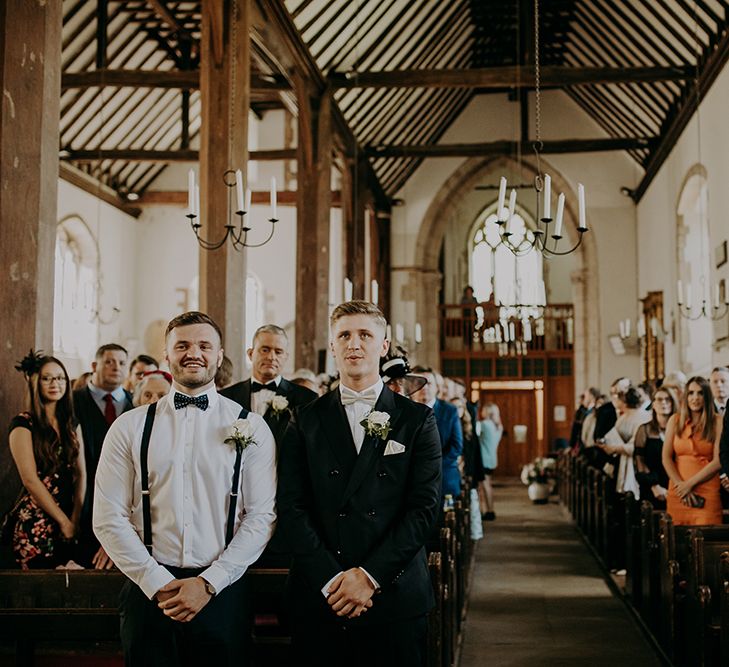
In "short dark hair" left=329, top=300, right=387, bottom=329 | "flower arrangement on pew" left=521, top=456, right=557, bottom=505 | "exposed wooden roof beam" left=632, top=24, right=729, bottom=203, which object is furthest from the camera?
"flower arrangement on pew" left=521, top=456, right=557, bottom=505

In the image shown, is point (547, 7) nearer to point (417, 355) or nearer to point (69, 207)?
point (417, 355)

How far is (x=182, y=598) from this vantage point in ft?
8.38

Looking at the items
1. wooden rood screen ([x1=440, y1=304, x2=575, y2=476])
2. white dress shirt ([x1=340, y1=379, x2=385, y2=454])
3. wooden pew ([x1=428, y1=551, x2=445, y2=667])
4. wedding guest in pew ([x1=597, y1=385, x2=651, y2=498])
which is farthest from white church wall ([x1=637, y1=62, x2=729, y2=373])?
white dress shirt ([x1=340, y1=379, x2=385, y2=454])

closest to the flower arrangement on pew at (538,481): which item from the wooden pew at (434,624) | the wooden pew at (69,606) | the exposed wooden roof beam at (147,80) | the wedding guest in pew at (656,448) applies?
the exposed wooden roof beam at (147,80)

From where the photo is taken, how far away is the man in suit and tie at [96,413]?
157 inches

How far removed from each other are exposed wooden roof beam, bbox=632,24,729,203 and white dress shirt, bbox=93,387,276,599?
32.4 ft

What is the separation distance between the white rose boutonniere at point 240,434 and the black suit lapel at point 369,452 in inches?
11.2

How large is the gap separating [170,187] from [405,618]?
17.8 m

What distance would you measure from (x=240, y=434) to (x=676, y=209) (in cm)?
1286

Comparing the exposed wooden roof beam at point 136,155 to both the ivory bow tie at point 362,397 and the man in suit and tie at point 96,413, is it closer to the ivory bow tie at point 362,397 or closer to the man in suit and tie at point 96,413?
the man in suit and tie at point 96,413

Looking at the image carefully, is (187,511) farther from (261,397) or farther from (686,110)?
(686,110)

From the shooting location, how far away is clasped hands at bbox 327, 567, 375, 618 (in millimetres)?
2582

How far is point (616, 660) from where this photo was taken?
16.8 ft

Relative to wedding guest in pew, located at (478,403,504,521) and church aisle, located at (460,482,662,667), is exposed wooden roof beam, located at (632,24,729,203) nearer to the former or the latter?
wedding guest in pew, located at (478,403,504,521)
